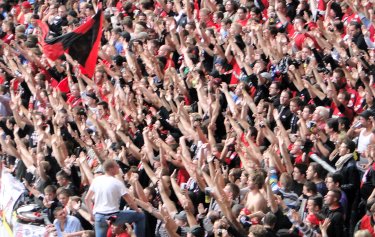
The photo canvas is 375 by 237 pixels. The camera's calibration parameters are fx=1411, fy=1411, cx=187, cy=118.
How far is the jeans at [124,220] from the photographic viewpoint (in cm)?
1436

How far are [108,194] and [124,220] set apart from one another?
311 mm

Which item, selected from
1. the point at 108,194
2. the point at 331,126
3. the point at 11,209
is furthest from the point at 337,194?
the point at 11,209

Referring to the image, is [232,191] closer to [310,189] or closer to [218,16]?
[310,189]

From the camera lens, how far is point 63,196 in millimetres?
15109

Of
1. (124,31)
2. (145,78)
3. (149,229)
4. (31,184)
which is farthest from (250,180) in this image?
(124,31)

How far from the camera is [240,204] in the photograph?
46.4 feet

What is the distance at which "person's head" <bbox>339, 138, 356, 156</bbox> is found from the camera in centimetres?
1477

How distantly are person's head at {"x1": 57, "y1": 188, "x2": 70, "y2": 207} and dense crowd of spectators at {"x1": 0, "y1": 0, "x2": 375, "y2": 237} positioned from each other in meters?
0.01

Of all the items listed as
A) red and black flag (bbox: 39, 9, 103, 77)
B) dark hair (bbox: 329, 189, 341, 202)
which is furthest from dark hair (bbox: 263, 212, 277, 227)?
red and black flag (bbox: 39, 9, 103, 77)

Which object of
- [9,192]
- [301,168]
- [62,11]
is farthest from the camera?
[62,11]

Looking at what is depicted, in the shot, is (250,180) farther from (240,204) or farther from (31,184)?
(31,184)

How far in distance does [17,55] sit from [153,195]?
7.26 metres

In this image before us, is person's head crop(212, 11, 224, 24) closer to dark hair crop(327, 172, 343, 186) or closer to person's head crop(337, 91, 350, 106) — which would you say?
person's head crop(337, 91, 350, 106)

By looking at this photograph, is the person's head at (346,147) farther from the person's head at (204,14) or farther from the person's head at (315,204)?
the person's head at (204,14)
